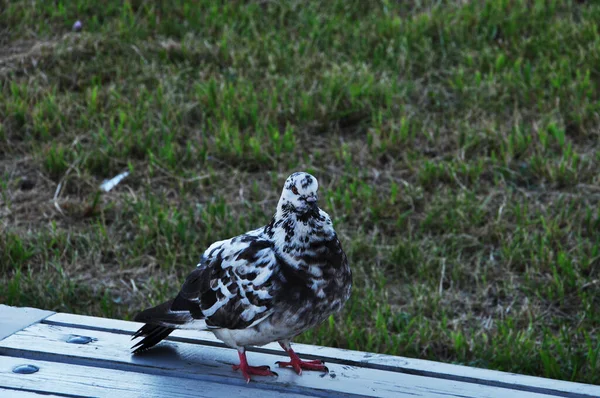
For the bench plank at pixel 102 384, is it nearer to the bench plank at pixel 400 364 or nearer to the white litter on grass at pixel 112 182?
the bench plank at pixel 400 364

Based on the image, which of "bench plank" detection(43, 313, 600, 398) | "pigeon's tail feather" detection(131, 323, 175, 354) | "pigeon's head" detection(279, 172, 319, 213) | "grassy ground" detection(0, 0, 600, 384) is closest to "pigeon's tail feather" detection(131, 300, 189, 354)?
"pigeon's tail feather" detection(131, 323, 175, 354)

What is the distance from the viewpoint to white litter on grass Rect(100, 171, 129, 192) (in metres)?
5.01

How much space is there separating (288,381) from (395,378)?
316 mm

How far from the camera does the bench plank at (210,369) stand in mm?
2533

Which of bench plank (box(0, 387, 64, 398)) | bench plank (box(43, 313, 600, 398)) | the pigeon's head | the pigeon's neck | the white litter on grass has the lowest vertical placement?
the white litter on grass

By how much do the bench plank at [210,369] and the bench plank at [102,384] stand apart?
0.03m

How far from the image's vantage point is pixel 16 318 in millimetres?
2895

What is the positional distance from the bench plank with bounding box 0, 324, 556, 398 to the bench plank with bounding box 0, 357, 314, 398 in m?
0.03

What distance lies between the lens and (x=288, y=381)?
8.54ft

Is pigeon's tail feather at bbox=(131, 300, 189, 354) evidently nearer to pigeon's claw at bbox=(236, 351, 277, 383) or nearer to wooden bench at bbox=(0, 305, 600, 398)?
wooden bench at bbox=(0, 305, 600, 398)

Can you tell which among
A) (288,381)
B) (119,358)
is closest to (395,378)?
(288,381)

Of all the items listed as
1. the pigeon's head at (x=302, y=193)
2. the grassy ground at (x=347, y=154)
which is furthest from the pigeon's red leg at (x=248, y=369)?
the grassy ground at (x=347, y=154)

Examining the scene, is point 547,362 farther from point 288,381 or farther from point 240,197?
point 240,197

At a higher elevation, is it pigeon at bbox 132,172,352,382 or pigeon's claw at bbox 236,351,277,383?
pigeon at bbox 132,172,352,382
